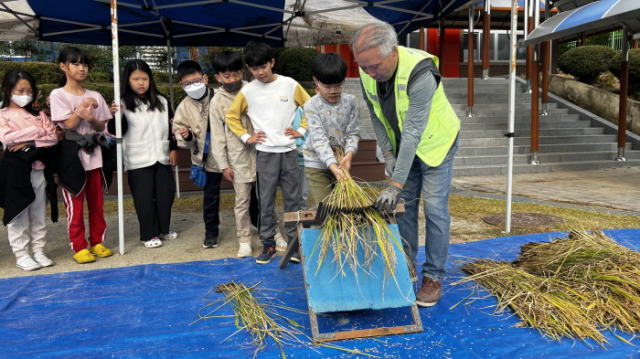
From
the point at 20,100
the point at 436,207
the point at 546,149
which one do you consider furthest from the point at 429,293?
the point at 546,149

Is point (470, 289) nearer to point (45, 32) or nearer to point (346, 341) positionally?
point (346, 341)

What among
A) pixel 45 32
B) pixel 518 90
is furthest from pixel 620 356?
pixel 518 90

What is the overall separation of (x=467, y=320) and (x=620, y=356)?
0.72m

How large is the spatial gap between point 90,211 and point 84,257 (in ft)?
1.42

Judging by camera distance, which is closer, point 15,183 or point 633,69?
point 15,183

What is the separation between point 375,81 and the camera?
2.88m

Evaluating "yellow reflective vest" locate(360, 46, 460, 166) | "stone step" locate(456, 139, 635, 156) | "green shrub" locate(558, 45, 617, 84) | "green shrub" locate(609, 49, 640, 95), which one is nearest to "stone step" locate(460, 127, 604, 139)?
"stone step" locate(456, 139, 635, 156)

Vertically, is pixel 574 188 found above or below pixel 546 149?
below

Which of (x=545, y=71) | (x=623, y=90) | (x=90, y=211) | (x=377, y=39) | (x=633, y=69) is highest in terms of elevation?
(x=633, y=69)

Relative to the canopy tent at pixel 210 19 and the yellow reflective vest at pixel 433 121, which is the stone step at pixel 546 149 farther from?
the yellow reflective vest at pixel 433 121

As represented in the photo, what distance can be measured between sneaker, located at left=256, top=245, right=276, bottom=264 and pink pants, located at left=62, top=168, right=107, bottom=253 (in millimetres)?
1483

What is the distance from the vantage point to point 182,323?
2707 millimetres

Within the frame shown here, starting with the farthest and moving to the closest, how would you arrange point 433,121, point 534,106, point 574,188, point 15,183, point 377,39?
1. point 534,106
2. point 574,188
3. point 15,183
4. point 433,121
5. point 377,39

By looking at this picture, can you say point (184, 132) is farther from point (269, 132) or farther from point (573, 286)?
point (573, 286)
